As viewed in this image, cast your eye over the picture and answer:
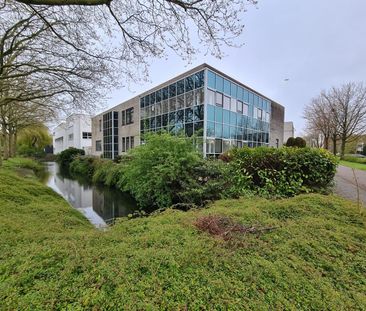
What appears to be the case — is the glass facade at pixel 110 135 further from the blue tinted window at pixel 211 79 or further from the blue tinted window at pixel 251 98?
the blue tinted window at pixel 251 98

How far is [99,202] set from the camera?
1134 centimetres

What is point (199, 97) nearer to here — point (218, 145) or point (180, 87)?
point (180, 87)

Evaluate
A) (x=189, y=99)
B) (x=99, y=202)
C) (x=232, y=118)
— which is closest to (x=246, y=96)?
(x=232, y=118)

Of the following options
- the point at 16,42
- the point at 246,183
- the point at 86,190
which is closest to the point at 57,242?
the point at 246,183

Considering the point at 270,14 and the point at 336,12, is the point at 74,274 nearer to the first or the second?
the point at 270,14

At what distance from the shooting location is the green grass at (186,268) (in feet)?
6.32

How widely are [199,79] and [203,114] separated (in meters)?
2.56

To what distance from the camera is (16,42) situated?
29.5 ft

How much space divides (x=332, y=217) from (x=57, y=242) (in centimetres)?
464

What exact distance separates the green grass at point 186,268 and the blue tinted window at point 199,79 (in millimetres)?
12535

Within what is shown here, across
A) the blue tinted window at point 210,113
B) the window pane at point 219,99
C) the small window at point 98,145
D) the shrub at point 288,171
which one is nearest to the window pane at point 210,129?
the blue tinted window at point 210,113

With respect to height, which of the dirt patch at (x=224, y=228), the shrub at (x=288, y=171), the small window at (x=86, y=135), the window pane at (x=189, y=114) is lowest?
the dirt patch at (x=224, y=228)

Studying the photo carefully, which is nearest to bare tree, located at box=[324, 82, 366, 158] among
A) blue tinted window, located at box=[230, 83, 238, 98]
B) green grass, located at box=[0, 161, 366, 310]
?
blue tinted window, located at box=[230, 83, 238, 98]

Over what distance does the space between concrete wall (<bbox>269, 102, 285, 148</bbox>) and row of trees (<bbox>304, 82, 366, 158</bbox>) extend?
7.65 m
